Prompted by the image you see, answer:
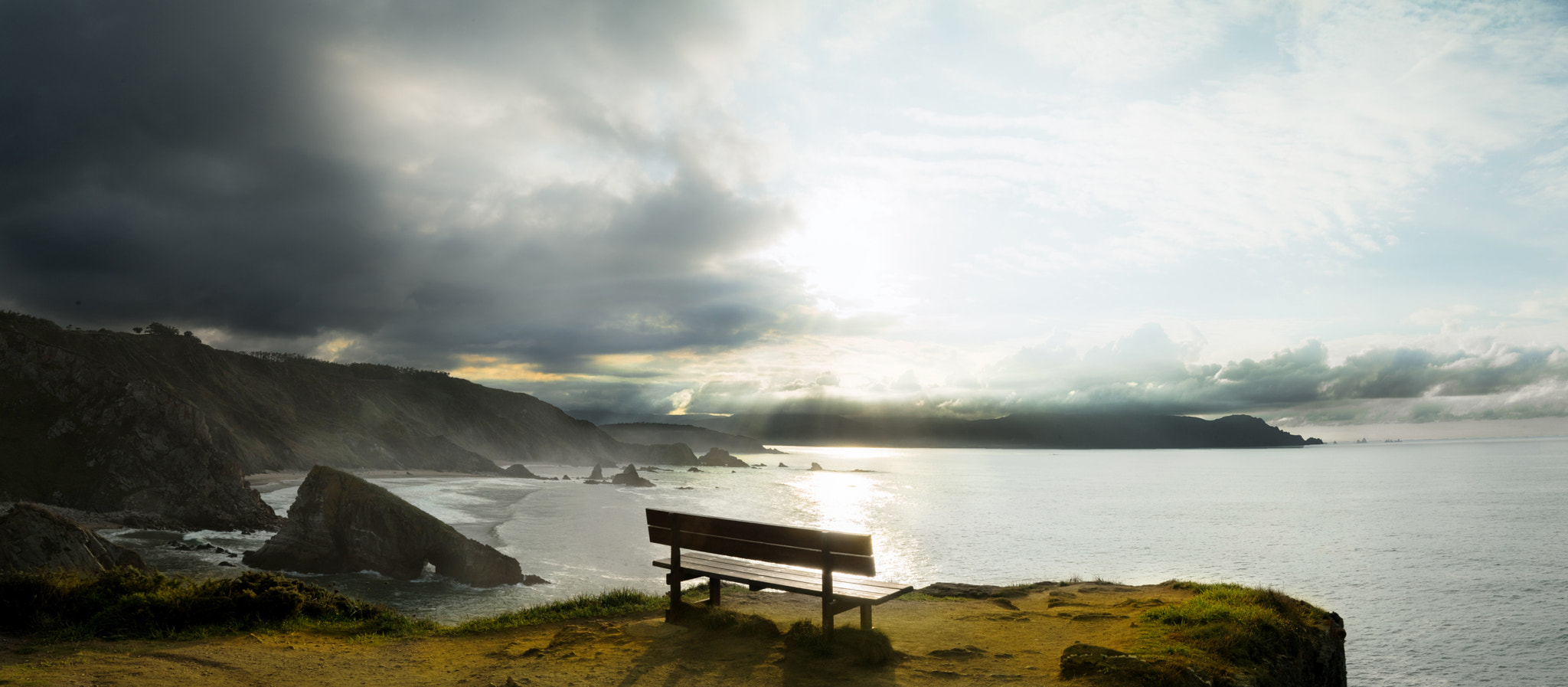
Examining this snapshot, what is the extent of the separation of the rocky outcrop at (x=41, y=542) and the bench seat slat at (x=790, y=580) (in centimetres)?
1377

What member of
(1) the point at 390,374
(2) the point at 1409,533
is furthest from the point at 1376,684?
(1) the point at 390,374

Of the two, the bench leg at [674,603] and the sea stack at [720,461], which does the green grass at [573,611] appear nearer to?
the bench leg at [674,603]

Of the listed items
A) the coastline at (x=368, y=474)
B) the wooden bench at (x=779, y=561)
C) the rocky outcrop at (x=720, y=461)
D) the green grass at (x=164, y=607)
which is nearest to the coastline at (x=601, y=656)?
the green grass at (x=164, y=607)

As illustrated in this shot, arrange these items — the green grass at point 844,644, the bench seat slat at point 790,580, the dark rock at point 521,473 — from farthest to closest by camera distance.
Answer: the dark rock at point 521,473, the bench seat slat at point 790,580, the green grass at point 844,644

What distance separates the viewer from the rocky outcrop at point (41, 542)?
1372 centimetres

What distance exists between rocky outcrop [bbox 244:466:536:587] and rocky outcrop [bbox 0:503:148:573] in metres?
7.62

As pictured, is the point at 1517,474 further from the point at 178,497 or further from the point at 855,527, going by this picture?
the point at 178,497

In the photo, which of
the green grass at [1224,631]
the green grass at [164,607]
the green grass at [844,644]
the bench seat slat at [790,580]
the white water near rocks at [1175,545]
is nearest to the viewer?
the green grass at [1224,631]

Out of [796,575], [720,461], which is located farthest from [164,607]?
[720,461]

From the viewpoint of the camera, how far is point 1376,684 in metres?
15.7

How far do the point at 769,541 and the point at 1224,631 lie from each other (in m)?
4.85

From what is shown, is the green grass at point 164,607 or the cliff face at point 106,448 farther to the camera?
the cliff face at point 106,448

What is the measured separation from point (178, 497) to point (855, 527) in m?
37.6

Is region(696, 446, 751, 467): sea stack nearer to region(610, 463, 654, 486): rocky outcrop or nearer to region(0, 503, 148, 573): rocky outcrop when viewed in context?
region(610, 463, 654, 486): rocky outcrop
